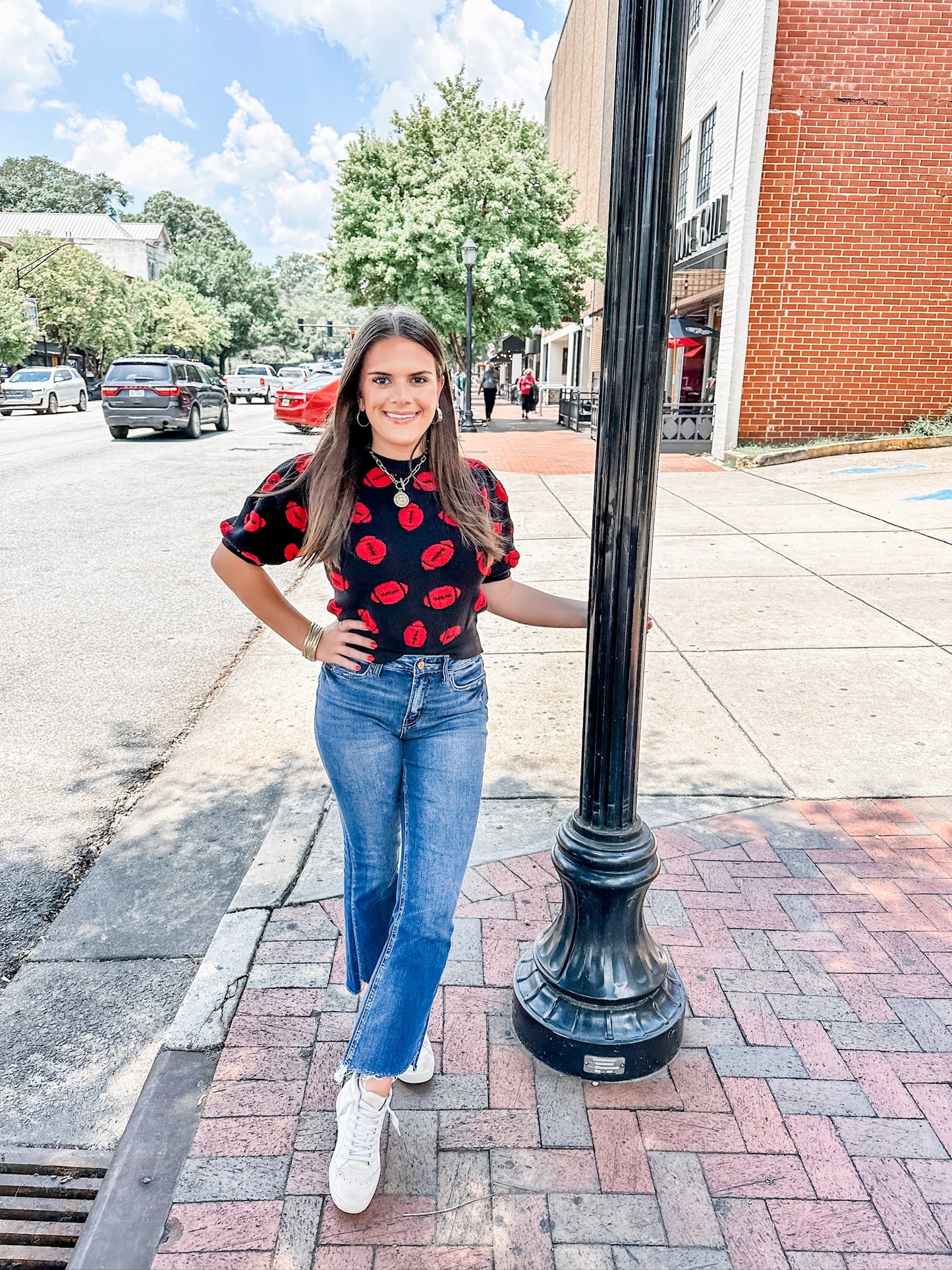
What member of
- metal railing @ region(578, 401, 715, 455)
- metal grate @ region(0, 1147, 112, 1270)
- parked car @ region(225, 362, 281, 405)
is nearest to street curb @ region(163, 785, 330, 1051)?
metal grate @ region(0, 1147, 112, 1270)

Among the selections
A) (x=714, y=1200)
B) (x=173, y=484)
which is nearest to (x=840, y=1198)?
(x=714, y=1200)

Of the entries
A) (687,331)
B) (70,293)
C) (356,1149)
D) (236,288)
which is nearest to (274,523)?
(356,1149)

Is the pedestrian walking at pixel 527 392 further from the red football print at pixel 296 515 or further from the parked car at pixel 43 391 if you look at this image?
the red football print at pixel 296 515

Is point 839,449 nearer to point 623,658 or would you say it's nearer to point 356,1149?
point 623,658

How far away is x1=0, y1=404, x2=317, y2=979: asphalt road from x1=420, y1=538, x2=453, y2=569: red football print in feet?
6.80

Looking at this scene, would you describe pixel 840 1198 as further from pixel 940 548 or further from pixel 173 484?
pixel 173 484

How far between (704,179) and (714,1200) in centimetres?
1956

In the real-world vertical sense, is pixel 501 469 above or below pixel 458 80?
below

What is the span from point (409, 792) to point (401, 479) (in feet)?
2.26

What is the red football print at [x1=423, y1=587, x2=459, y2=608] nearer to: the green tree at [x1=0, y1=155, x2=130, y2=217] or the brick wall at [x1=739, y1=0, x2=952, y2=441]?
the brick wall at [x1=739, y1=0, x2=952, y2=441]

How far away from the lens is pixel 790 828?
3.70 metres

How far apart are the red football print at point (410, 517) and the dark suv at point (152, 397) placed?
1975cm

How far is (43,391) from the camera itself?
30484mm

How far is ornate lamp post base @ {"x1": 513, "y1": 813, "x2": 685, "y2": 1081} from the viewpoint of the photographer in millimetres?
2398
